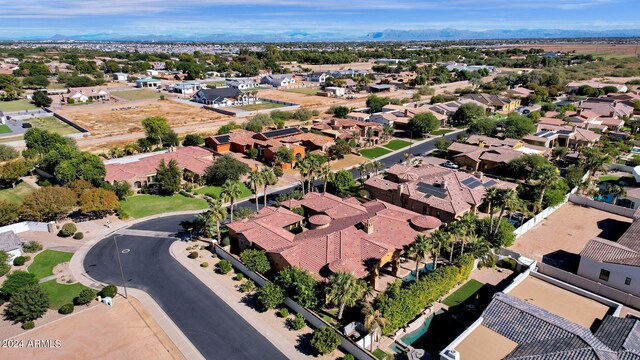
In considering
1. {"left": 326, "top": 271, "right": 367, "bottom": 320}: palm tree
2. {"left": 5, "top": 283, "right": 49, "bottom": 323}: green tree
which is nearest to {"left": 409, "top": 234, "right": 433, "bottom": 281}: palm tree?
{"left": 326, "top": 271, "right": 367, "bottom": 320}: palm tree

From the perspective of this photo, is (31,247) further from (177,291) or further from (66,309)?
(177,291)

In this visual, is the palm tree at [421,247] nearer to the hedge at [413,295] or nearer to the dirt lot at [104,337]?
the hedge at [413,295]

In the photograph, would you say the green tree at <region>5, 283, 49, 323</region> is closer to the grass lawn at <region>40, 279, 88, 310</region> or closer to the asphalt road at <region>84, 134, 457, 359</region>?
the grass lawn at <region>40, 279, 88, 310</region>

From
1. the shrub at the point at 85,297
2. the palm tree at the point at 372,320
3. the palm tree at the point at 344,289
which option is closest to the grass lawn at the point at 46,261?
the shrub at the point at 85,297

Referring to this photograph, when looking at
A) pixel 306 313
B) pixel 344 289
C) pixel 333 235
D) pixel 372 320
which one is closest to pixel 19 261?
pixel 306 313

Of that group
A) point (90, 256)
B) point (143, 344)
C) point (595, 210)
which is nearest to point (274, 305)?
point (143, 344)
